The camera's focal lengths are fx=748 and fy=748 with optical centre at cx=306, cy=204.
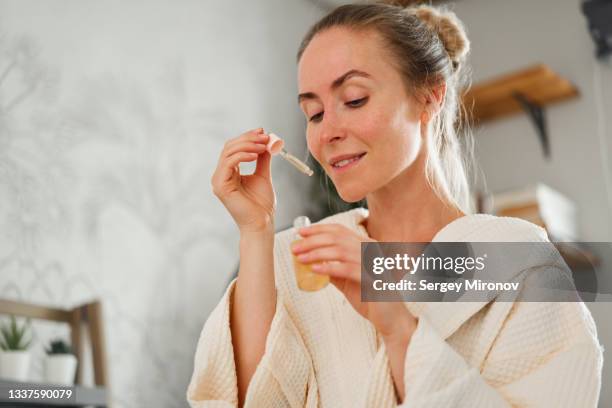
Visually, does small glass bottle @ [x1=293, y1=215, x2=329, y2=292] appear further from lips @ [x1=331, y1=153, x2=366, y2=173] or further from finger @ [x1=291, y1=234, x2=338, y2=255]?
lips @ [x1=331, y1=153, x2=366, y2=173]

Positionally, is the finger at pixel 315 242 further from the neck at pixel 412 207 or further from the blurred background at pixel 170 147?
the blurred background at pixel 170 147

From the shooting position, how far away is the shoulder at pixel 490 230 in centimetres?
112

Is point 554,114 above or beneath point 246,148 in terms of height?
above

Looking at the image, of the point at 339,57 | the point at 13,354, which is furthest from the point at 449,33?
the point at 13,354

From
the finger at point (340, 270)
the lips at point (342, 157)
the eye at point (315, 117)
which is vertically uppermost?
the eye at point (315, 117)

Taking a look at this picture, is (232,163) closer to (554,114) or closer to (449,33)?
(449,33)

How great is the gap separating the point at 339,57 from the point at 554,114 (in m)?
2.06

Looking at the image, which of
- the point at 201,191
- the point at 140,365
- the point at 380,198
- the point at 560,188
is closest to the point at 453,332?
the point at 380,198

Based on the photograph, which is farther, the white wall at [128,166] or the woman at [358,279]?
the white wall at [128,166]

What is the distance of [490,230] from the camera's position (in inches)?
44.9

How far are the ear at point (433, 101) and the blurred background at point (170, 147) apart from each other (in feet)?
2.21

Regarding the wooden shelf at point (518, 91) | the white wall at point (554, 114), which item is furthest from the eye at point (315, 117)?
the white wall at point (554, 114)

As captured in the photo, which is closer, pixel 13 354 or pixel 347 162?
pixel 347 162

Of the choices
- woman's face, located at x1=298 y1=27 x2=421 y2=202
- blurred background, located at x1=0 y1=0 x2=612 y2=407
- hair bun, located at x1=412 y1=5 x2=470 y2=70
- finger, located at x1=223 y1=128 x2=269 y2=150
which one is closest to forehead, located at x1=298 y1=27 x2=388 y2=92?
woman's face, located at x1=298 y1=27 x2=421 y2=202
